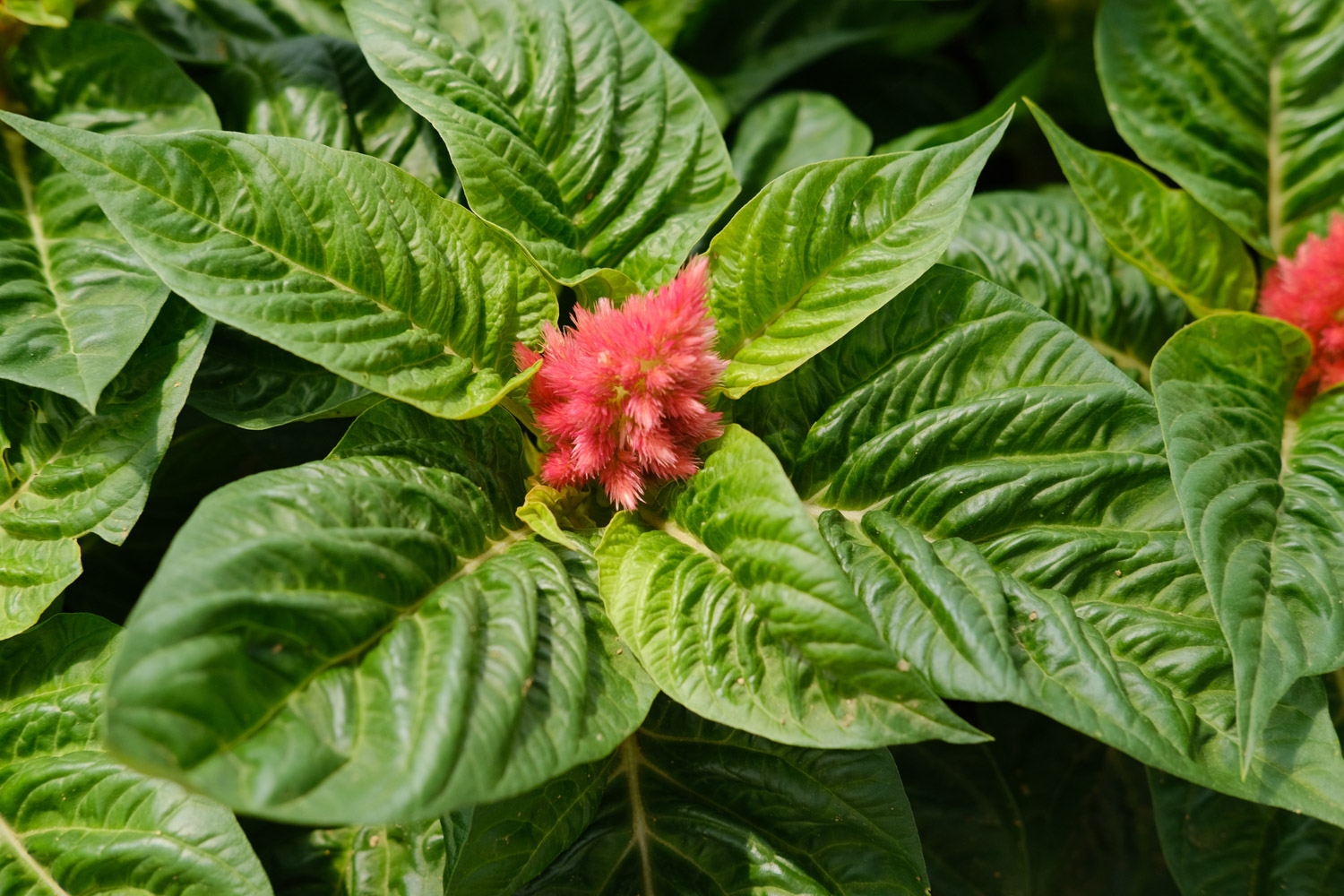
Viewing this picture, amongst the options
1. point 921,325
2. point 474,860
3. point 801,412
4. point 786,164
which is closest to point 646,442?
point 801,412

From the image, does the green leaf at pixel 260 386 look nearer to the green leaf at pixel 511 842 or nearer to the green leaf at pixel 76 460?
the green leaf at pixel 76 460

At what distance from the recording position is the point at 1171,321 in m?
1.16

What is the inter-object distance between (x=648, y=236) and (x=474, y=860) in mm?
614

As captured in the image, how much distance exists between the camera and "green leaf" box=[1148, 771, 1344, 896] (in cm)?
93

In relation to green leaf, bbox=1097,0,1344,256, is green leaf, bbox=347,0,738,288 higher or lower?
lower

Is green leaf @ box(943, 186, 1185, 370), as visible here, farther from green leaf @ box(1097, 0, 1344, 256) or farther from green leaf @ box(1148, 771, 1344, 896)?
green leaf @ box(1148, 771, 1344, 896)

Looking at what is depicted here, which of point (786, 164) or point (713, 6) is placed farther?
point (713, 6)

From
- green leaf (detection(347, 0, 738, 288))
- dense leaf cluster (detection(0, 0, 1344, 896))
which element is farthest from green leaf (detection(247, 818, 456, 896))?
green leaf (detection(347, 0, 738, 288))

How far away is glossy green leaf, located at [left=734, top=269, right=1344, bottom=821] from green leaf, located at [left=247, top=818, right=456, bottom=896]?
508mm

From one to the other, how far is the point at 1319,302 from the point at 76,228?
1.32 m

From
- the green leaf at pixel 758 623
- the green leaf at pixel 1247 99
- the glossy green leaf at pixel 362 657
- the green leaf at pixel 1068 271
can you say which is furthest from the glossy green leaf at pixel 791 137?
the glossy green leaf at pixel 362 657

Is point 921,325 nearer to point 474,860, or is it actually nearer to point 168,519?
point 474,860

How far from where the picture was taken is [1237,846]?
3.11 ft

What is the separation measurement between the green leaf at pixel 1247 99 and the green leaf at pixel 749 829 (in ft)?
2.76
